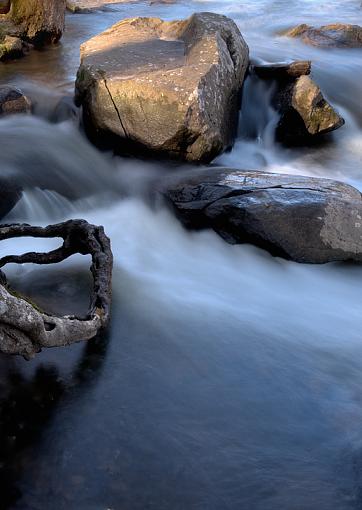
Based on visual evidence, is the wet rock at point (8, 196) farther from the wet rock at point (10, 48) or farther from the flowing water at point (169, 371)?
the wet rock at point (10, 48)

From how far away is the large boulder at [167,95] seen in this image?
7445 mm

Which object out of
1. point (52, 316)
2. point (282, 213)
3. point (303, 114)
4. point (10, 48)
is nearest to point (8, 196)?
point (282, 213)

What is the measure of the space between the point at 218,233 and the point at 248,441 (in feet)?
10.8

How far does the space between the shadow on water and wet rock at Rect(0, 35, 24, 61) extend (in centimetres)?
878

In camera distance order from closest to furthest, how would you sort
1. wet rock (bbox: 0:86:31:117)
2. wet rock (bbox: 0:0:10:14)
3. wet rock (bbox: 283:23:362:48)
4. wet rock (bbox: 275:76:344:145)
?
wet rock (bbox: 0:86:31:117) → wet rock (bbox: 275:76:344:145) → wet rock (bbox: 0:0:10:14) → wet rock (bbox: 283:23:362:48)

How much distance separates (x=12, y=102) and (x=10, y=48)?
356 cm

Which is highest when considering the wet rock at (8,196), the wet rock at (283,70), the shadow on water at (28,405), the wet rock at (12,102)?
the wet rock at (283,70)

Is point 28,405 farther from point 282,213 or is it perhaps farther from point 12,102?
point 12,102

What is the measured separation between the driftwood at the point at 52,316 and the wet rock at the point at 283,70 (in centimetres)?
643

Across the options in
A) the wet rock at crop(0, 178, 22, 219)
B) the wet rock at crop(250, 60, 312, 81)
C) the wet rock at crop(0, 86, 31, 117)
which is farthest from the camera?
the wet rock at crop(250, 60, 312, 81)

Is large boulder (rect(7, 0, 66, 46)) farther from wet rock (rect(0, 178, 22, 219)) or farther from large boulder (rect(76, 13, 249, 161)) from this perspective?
wet rock (rect(0, 178, 22, 219))

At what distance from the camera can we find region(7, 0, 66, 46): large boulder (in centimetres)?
1185

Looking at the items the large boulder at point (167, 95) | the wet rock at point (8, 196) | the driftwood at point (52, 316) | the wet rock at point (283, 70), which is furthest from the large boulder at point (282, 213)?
the wet rock at point (283, 70)

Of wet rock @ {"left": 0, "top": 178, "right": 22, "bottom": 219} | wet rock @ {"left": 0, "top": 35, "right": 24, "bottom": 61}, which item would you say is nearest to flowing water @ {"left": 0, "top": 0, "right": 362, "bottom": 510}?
wet rock @ {"left": 0, "top": 178, "right": 22, "bottom": 219}
